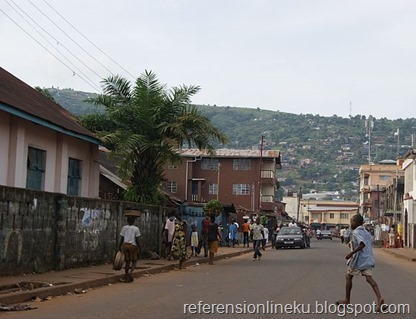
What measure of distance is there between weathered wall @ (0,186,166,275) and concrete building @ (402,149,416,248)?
35248 mm

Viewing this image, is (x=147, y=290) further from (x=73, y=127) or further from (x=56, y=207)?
(x=73, y=127)

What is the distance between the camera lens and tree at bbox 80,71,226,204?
1102 inches

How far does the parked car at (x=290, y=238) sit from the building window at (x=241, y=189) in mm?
31944

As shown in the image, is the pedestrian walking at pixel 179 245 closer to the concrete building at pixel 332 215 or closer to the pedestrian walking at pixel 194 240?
the pedestrian walking at pixel 194 240

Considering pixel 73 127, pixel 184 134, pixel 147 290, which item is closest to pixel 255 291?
pixel 147 290

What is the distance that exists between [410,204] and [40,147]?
41570 mm

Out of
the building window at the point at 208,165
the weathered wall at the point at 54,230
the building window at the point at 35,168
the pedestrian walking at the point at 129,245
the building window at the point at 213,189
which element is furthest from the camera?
the building window at the point at 213,189

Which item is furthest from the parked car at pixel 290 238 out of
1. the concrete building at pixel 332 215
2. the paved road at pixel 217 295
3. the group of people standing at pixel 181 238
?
the concrete building at pixel 332 215

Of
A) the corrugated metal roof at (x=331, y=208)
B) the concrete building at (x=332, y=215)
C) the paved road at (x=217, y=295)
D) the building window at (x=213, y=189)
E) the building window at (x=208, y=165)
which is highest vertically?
the building window at (x=208, y=165)

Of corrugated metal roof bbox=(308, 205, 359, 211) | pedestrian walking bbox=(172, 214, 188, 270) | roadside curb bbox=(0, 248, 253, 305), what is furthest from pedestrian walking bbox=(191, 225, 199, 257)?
corrugated metal roof bbox=(308, 205, 359, 211)

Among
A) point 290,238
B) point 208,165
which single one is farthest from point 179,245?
point 208,165

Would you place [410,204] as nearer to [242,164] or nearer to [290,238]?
[290,238]

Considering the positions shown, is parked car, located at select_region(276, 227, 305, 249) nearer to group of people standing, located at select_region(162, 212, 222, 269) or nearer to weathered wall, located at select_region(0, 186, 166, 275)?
group of people standing, located at select_region(162, 212, 222, 269)

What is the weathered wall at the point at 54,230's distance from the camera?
1588 cm
